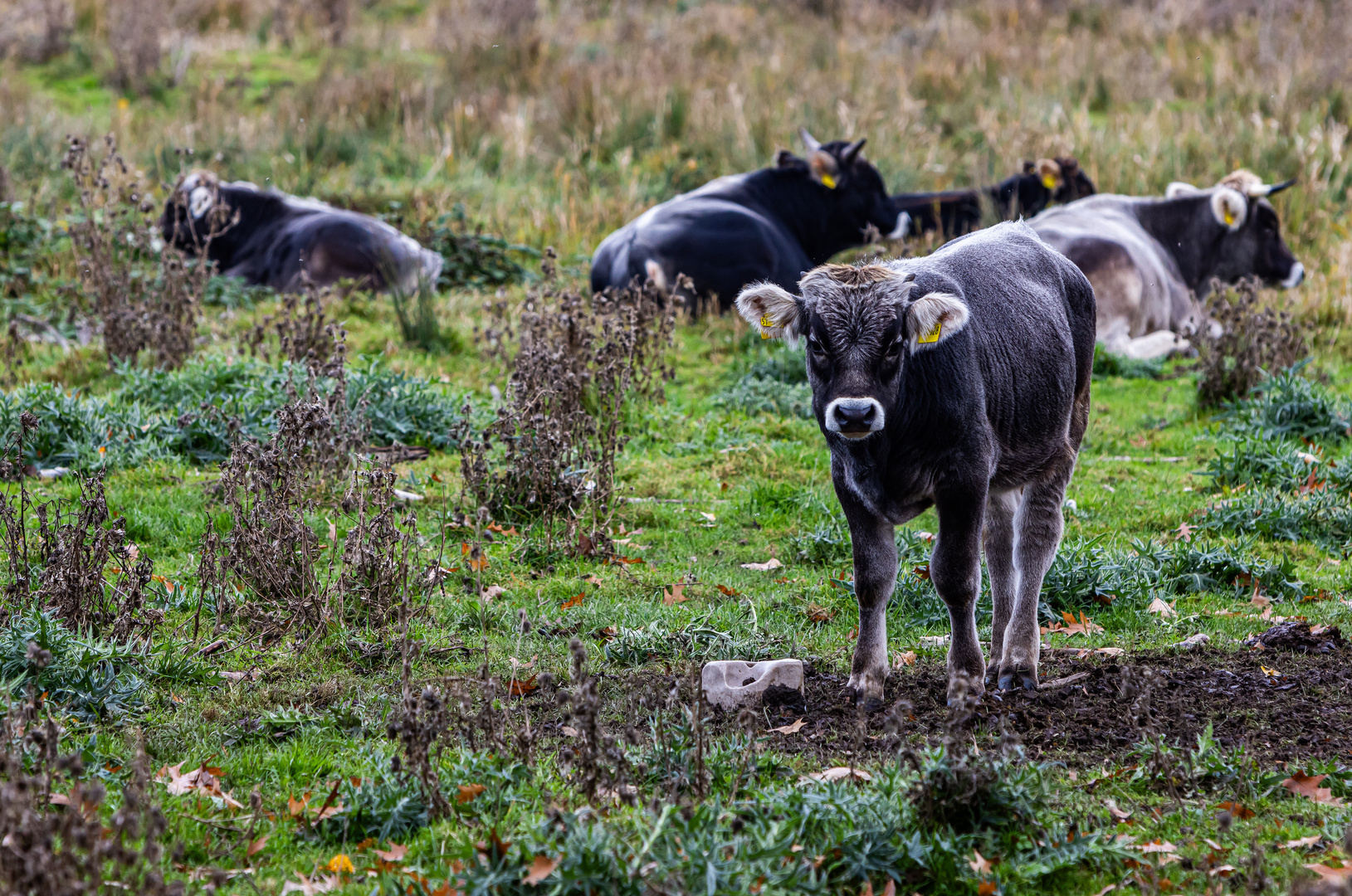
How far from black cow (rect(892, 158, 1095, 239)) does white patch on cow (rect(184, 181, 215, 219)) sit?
6.77m

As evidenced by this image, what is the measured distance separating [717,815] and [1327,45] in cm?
2008

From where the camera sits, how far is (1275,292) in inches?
460

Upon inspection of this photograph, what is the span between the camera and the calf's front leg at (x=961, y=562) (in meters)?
4.48

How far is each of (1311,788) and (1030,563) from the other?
1.48m

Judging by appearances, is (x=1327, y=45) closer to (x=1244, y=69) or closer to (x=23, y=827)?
(x=1244, y=69)

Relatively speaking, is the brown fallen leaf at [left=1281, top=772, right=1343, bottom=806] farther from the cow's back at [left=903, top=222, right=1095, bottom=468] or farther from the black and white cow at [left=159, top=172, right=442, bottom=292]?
the black and white cow at [left=159, top=172, right=442, bottom=292]

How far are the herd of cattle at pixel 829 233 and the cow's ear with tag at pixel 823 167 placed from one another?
0.01 m

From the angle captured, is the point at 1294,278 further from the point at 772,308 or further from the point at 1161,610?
the point at 772,308

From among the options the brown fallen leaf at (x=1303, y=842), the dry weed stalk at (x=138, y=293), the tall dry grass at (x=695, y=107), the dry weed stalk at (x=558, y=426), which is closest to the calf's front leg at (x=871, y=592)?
the brown fallen leaf at (x=1303, y=842)

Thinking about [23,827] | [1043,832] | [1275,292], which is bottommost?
[1275,292]

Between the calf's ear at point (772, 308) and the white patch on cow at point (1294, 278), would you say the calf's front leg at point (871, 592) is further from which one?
the white patch on cow at point (1294, 278)

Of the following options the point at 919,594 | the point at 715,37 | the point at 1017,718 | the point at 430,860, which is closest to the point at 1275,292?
the point at 919,594

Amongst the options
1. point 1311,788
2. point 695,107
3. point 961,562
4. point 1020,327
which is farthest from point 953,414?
point 695,107

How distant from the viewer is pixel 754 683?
4.71m
